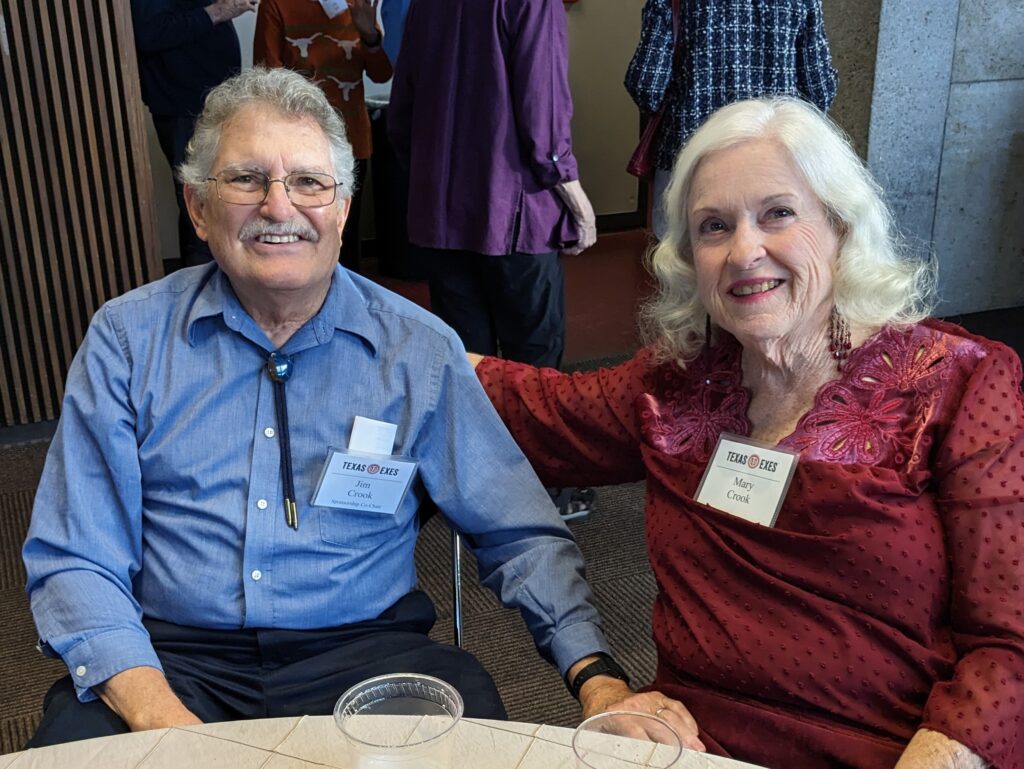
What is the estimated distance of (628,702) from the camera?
1.46 m

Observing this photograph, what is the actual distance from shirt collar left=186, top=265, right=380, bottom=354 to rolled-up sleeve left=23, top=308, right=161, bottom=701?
0.44 feet

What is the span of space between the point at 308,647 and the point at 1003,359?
1161mm

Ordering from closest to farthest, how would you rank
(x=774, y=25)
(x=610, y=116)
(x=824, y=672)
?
(x=824, y=672) → (x=774, y=25) → (x=610, y=116)

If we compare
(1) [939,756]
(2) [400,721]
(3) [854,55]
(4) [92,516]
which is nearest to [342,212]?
(4) [92,516]

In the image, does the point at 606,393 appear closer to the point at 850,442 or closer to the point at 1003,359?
the point at 850,442

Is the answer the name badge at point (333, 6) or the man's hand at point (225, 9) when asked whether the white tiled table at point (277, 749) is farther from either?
the name badge at point (333, 6)

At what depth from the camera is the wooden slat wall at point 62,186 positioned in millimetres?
3742

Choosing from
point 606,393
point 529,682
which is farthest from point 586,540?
point 606,393

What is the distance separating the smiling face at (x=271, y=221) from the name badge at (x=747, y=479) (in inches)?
28.6

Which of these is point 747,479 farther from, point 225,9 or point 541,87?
point 225,9

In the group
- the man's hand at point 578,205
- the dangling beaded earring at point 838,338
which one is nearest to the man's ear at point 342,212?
the dangling beaded earring at point 838,338

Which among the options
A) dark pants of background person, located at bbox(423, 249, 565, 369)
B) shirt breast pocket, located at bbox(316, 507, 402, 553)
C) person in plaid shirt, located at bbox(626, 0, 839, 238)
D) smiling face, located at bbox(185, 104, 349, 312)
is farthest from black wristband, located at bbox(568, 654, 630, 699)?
person in plaid shirt, located at bbox(626, 0, 839, 238)

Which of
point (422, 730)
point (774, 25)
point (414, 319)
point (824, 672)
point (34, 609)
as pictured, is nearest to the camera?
point (422, 730)

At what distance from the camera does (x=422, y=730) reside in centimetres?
104
